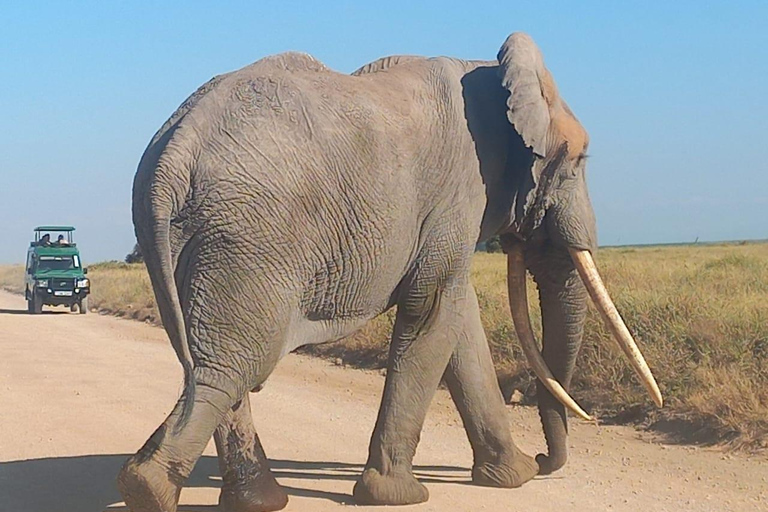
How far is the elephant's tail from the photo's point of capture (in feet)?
17.3

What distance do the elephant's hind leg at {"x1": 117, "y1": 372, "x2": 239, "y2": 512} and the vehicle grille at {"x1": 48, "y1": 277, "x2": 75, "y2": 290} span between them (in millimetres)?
23999

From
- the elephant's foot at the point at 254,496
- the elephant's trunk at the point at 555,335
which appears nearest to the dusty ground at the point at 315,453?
the elephant's foot at the point at 254,496

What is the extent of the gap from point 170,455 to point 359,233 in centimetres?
151

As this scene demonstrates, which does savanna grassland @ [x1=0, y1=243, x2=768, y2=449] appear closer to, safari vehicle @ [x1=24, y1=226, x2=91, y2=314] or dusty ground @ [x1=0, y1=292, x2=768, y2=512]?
dusty ground @ [x1=0, y1=292, x2=768, y2=512]

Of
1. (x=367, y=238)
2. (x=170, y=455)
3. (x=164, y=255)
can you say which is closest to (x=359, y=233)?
(x=367, y=238)

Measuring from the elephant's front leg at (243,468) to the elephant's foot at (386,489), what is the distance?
49cm

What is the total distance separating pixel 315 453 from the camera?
8.56 metres

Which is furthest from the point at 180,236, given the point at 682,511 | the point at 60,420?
the point at 60,420

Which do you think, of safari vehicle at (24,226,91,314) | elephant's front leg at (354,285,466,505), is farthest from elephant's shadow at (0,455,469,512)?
safari vehicle at (24,226,91,314)

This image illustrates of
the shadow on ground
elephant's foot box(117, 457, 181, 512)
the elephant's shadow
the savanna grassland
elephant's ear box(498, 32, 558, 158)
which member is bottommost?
the shadow on ground

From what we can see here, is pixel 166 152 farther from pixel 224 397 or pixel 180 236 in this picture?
pixel 224 397

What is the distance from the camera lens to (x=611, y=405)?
9969mm

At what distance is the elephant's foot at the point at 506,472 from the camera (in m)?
7.16

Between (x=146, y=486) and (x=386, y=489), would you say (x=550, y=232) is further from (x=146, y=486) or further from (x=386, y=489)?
(x=146, y=486)
